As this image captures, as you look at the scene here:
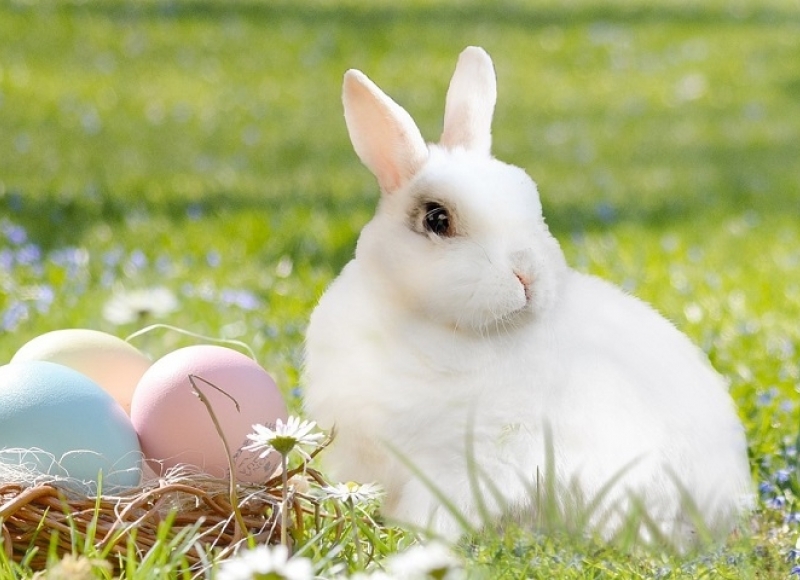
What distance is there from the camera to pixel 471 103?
286 centimetres

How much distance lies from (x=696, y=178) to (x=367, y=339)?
559 cm

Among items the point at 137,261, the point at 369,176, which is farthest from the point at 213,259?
the point at 369,176

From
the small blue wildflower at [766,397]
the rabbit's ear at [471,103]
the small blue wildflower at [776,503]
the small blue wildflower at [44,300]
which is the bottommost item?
the small blue wildflower at [776,503]

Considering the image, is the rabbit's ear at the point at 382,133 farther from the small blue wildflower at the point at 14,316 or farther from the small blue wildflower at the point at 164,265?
the small blue wildflower at the point at 164,265

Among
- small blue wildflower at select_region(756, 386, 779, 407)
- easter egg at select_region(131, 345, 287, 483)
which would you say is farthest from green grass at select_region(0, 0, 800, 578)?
easter egg at select_region(131, 345, 287, 483)

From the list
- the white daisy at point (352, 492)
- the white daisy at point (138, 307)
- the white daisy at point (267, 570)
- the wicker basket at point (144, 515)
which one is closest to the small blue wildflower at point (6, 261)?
the white daisy at point (138, 307)

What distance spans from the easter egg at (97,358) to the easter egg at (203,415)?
22 cm

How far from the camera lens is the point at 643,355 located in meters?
2.69

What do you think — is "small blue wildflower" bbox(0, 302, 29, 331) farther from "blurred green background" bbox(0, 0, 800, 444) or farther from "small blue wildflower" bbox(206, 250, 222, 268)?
"small blue wildflower" bbox(206, 250, 222, 268)

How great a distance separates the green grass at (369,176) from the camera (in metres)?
4.30

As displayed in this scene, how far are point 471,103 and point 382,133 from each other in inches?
9.7

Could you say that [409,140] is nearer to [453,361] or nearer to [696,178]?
[453,361]

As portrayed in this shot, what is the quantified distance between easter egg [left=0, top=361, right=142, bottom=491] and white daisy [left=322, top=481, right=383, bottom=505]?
45 centimetres

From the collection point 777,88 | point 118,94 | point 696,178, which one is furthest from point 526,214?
point 777,88
